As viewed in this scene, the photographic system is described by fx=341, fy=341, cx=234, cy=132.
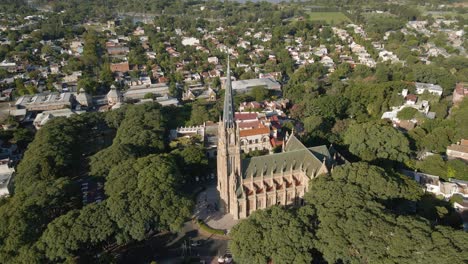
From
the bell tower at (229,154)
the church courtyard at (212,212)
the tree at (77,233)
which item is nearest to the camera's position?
the tree at (77,233)

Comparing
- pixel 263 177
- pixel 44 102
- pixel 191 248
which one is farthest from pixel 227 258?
pixel 44 102

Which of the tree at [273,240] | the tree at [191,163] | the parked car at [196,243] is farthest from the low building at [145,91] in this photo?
the tree at [273,240]

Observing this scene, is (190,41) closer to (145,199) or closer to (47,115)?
(47,115)

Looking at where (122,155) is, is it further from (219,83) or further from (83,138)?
(219,83)

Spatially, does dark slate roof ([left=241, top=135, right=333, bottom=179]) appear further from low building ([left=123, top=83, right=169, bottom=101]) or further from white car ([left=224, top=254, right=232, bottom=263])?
low building ([left=123, top=83, right=169, bottom=101])

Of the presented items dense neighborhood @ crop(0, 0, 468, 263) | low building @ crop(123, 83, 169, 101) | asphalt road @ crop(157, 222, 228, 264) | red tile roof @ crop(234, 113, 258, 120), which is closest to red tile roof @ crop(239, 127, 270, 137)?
dense neighborhood @ crop(0, 0, 468, 263)

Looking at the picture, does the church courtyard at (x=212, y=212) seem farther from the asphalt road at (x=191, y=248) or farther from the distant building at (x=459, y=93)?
the distant building at (x=459, y=93)

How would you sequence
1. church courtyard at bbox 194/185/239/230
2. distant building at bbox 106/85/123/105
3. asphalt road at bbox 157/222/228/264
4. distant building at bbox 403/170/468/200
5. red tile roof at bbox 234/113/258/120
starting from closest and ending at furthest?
1. asphalt road at bbox 157/222/228/264
2. church courtyard at bbox 194/185/239/230
3. distant building at bbox 403/170/468/200
4. red tile roof at bbox 234/113/258/120
5. distant building at bbox 106/85/123/105

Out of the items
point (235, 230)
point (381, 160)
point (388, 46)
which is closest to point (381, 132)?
point (381, 160)
